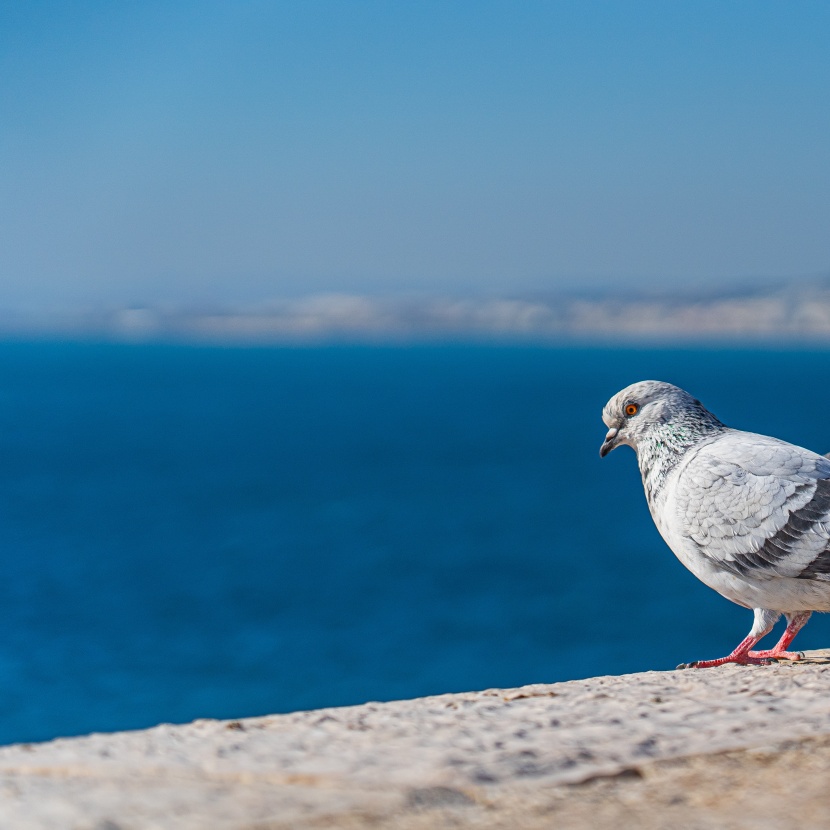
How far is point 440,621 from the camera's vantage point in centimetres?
3634

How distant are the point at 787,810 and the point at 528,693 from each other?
179 centimetres

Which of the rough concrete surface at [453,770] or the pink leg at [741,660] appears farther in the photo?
the pink leg at [741,660]

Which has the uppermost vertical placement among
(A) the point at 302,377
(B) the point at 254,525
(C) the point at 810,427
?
(A) the point at 302,377

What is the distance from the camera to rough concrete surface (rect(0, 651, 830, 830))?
12.5 ft

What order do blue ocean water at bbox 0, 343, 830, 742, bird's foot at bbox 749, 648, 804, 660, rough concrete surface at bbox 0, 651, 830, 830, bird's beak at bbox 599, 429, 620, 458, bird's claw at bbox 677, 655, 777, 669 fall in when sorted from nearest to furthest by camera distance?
1. rough concrete surface at bbox 0, 651, 830, 830
2. bird's foot at bbox 749, 648, 804, 660
3. bird's claw at bbox 677, 655, 777, 669
4. bird's beak at bbox 599, 429, 620, 458
5. blue ocean water at bbox 0, 343, 830, 742

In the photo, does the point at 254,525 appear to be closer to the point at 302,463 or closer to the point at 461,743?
the point at 302,463

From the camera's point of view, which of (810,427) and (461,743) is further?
(810,427)

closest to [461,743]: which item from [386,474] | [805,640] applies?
[805,640]

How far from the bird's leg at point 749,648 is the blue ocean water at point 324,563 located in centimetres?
1970

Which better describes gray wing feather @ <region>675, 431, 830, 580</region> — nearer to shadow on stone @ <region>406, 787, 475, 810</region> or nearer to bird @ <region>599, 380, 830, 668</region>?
bird @ <region>599, 380, 830, 668</region>

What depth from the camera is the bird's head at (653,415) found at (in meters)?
7.39

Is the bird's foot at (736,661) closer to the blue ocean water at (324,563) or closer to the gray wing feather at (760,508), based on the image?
the gray wing feather at (760,508)

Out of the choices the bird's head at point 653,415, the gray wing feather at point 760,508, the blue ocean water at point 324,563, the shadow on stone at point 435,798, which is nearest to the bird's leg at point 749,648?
the gray wing feather at point 760,508

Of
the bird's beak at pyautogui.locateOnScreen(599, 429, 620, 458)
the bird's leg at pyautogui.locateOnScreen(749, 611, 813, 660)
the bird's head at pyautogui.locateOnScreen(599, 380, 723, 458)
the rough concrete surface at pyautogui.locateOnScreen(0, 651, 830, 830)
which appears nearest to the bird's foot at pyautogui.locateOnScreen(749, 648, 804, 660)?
the bird's leg at pyautogui.locateOnScreen(749, 611, 813, 660)
